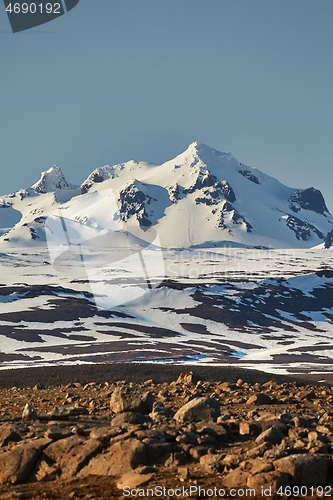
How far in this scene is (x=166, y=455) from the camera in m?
9.80

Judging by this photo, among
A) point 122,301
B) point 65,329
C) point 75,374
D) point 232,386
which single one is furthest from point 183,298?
point 232,386

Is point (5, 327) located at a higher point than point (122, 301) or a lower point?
higher

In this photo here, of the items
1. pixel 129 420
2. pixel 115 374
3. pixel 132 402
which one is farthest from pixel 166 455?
pixel 115 374

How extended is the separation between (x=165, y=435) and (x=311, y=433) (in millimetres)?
2516

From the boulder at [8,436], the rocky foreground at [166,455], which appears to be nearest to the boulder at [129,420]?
the rocky foreground at [166,455]

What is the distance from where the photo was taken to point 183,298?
174m

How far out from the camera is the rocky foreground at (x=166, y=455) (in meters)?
8.72

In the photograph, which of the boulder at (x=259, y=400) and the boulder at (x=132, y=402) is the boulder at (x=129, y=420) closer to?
the boulder at (x=132, y=402)

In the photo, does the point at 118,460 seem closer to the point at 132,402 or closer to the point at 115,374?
the point at 132,402

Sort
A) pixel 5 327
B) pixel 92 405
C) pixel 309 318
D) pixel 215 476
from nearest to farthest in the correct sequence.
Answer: pixel 215 476 → pixel 92 405 → pixel 5 327 → pixel 309 318

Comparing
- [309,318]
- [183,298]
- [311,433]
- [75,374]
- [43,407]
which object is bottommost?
[309,318]

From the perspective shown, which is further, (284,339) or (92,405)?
(284,339)

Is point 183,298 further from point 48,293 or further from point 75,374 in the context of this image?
point 75,374

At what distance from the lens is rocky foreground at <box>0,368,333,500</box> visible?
8719 mm
